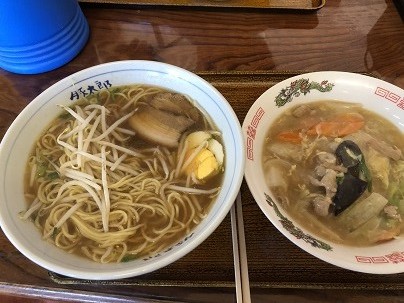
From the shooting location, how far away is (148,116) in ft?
4.47

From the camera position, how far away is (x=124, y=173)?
1241 millimetres

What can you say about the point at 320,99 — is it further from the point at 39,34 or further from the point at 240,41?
the point at 39,34

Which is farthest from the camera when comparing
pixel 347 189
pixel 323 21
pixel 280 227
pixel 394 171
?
pixel 323 21

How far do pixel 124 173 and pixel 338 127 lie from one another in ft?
2.49

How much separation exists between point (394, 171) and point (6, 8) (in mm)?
1440

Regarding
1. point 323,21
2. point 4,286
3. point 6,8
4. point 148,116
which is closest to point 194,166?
point 148,116

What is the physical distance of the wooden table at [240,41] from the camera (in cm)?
163

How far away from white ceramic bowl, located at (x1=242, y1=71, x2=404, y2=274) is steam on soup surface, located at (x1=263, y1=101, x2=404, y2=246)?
→ 0.09ft

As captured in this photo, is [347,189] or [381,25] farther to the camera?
[381,25]

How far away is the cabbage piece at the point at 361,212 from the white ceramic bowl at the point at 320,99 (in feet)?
0.26

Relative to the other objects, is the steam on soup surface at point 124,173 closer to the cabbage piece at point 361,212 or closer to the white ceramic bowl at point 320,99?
the white ceramic bowl at point 320,99

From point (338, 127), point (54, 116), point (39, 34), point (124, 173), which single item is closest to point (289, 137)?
point (338, 127)

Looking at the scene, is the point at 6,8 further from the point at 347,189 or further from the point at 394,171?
the point at 394,171

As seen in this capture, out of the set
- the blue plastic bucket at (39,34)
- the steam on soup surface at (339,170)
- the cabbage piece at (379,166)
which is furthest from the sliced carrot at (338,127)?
the blue plastic bucket at (39,34)
